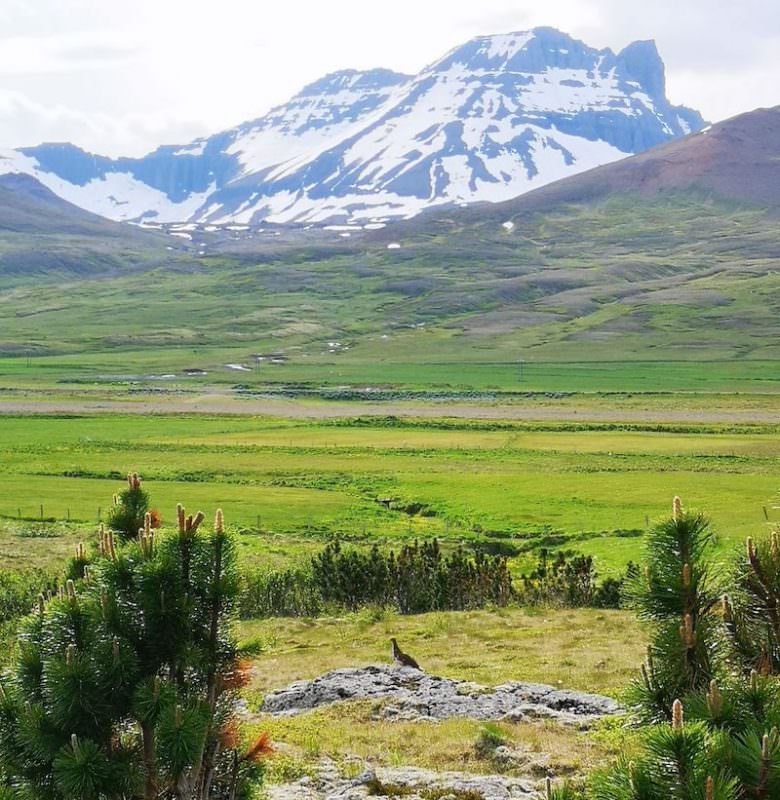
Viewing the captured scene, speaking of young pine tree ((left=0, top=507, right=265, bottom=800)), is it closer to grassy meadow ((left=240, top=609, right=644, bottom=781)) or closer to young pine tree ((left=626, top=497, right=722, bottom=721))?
grassy meadow ((left=240, top=609, right=644, bottom=781))

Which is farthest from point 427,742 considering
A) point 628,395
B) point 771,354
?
point 771,354

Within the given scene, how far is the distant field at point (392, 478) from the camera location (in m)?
60.5

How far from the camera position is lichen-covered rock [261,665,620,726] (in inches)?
897

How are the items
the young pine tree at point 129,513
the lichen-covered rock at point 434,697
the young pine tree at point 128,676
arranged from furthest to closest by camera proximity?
the lichen-covered rock at point 434,697
the young pine tree at point 129,513
the young pine tree at point 128,676

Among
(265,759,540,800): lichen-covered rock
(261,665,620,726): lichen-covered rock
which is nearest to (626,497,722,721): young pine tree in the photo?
(265,759,540,800): lichen-covered rock

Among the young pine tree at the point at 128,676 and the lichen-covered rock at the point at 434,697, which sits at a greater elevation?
the young pine tree at the point at 128,676

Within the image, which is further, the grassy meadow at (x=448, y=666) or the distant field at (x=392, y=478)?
the distant field at (x=392, y=478)

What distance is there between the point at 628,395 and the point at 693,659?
139 metres

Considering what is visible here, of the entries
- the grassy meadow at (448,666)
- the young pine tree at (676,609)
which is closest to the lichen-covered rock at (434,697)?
the grassy meadow at (448,666)

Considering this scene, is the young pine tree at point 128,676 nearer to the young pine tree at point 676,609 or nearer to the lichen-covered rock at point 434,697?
the young pine tree at point 676,609

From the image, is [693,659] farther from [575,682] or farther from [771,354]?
[771,354]

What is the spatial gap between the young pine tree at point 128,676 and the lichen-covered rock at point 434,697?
14169 millimetres

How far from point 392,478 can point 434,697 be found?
57.8 metres

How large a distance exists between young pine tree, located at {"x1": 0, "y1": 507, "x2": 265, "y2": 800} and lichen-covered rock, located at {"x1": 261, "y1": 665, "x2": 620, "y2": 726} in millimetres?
14169
